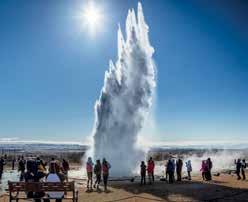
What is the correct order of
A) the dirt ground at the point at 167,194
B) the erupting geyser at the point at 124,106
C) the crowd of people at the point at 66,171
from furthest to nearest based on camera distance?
the erupting geyser at the point at 124,106 < the dirt ground at the point at 167,194 < the crowd of people at the point at 66,171

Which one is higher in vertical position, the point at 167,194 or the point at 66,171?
the point at 66,171

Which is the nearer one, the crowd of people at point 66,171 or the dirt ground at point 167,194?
the crowd of people at point 66,171

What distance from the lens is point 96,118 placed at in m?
39.7

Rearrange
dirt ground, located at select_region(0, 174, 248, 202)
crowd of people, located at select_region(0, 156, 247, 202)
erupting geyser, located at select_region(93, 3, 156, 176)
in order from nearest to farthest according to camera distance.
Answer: crowd of people, located at select_region(0, 156, 247, 202), dirt ground, located at select_region(0, 174, 248, 202), erupting geyser, located at select_region(93, 3, 156, 176)

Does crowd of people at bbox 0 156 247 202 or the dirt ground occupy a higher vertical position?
crowd of people at bbox 0 156 247 202

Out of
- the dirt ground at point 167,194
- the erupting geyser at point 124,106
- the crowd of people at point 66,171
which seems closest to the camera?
Result: the crowd of people at point 66,171

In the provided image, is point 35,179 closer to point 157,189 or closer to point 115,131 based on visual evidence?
point 157,189

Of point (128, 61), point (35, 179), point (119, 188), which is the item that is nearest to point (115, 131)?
point (128, 61)

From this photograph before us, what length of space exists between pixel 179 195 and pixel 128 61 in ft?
74.0

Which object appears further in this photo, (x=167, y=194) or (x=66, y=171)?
(x=66, y=171)

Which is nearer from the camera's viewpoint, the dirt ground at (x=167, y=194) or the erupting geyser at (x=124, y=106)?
the dirt ground at (x=167, y=194)

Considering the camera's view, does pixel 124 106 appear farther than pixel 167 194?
Yes

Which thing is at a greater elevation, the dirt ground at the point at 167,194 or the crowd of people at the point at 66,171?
the crowd of people at the point at 66,171

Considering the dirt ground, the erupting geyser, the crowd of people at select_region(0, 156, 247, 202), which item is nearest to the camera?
the crowd of people at select_region(0, 156, 247, 202)
